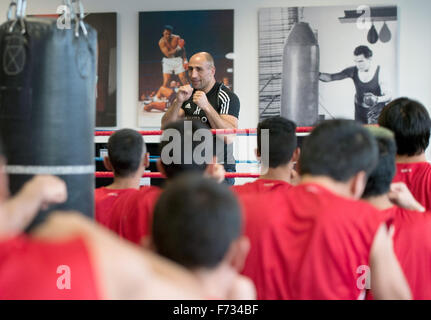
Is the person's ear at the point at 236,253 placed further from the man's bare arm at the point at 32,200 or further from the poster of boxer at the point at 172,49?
the poster of boxer at the point at 172,49

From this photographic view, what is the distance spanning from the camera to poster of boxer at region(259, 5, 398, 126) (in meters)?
5.11

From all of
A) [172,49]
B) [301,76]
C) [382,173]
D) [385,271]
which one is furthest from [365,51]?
[385,271]

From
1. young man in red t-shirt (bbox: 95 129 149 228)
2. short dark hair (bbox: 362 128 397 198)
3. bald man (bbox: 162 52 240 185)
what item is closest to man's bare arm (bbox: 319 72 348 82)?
bald man (bbox: 162 52 240 185)

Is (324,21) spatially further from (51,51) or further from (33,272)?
(33,272)

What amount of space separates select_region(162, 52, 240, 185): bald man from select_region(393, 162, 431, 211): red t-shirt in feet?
4.50

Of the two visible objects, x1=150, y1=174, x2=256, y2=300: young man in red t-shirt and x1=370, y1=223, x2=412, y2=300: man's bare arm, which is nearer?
x1=150, y1=174, x2=256, y2=300: young man in red t-shirt

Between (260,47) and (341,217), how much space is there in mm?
4177

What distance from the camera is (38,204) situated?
51.6 inches

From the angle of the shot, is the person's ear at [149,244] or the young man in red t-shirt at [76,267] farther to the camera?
the person's ear at [149,244]

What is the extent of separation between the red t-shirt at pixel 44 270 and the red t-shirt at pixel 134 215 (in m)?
1.30

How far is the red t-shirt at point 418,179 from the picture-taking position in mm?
2174

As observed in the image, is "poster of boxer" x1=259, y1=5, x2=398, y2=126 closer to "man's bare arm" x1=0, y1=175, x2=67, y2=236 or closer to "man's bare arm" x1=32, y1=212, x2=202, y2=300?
"man's bare arm" x1=0, y1=175, x2=67, y2=236

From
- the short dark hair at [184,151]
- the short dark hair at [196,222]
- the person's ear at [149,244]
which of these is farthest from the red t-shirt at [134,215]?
the short dark hair at [196,222]

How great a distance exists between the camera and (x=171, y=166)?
6.16 ft
